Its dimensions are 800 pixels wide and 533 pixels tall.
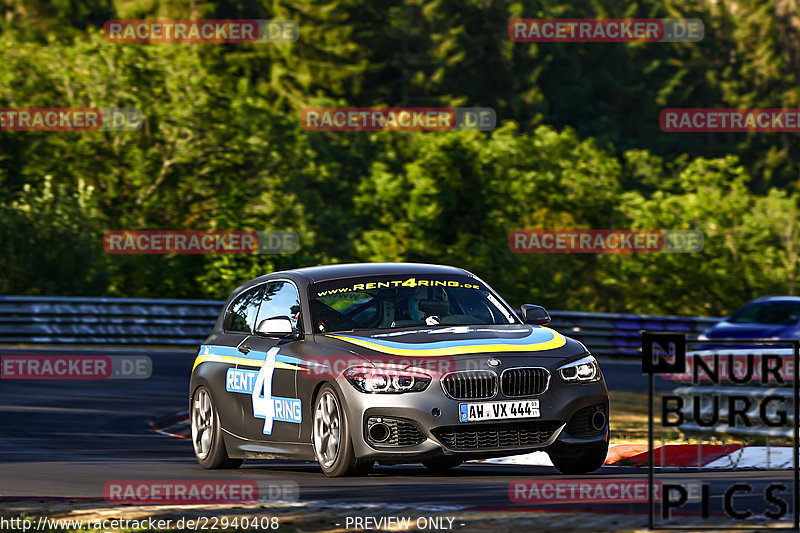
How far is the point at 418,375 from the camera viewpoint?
11.0 metres

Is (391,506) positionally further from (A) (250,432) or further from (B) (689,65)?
(B) (689,65)

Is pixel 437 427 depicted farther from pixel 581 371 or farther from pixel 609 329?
pixel 609 329

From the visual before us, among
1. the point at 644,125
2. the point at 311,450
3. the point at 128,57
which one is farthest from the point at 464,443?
the point at 644,125

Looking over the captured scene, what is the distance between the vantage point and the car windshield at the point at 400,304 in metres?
12.2

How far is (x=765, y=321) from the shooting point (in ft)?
87.4

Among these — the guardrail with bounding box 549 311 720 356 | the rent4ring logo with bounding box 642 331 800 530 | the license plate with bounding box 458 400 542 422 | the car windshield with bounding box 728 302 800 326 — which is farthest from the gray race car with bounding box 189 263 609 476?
the guardrail with bounding box 549 311 720 356

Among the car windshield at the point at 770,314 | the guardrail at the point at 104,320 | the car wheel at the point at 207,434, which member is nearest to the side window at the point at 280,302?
the car wheel at the point at 207,434

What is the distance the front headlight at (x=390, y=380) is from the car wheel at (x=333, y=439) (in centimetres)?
27

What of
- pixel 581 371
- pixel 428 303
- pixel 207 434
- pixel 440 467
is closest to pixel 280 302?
pixel 428 303

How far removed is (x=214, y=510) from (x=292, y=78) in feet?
253

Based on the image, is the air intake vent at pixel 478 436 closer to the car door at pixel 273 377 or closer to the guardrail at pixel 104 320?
the car door at pixel 273 377

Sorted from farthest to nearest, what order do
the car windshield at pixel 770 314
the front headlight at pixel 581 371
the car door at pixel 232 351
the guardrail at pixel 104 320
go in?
the guardrail at pixel 104 320 < the car windshield at pixel 770 314 < the car door at pixel 232 351 < the front headlight at pixel 581 371

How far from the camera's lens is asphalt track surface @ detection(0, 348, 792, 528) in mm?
10094

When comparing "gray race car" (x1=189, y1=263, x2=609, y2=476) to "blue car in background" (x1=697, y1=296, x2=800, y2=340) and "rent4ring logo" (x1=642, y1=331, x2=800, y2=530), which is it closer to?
"rent4ring logo" (x1=642, y1=331, x2=800, y2=530)
